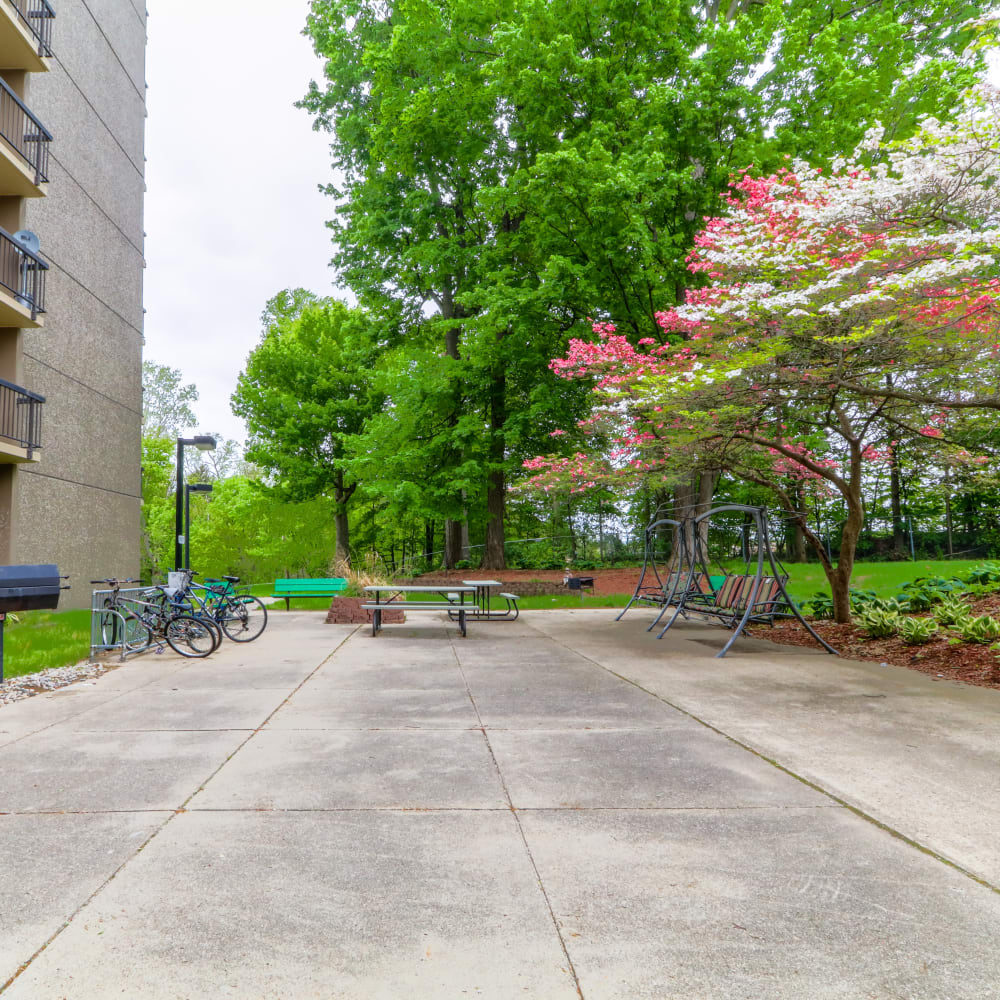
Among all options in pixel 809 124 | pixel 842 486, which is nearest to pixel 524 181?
pixel 809 124

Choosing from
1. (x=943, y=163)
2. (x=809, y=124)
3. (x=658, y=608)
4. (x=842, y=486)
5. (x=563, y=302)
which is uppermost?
(x=809, y=124)

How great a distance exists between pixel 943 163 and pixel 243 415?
26.6 meters

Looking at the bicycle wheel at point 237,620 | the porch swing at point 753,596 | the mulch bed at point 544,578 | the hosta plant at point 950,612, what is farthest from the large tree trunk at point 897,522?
the bicycle wheel at point 237,620

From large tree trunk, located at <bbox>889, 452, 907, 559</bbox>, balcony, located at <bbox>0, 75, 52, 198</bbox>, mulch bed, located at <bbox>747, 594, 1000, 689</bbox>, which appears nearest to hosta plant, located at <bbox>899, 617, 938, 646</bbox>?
mulch bed, located at <bbox>747, 594, 1000, 689</bbox>

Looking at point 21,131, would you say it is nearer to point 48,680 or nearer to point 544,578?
point 48,680

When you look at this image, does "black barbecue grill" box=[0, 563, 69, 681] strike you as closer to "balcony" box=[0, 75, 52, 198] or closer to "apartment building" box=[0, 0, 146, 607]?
"apartment building" box=[0, 0, 146, 607]

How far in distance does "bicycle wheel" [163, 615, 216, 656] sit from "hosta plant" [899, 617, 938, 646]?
29.1ft

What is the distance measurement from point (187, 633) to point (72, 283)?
11.3 metres

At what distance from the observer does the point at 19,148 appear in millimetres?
13297

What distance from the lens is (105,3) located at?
1820 cm

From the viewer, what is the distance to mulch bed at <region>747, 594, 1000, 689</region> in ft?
24.1

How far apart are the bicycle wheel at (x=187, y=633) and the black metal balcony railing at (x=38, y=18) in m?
11.8

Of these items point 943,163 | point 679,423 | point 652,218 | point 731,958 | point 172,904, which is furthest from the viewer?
point 652,218

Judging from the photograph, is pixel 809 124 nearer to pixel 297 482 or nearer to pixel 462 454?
pixel 462 454
